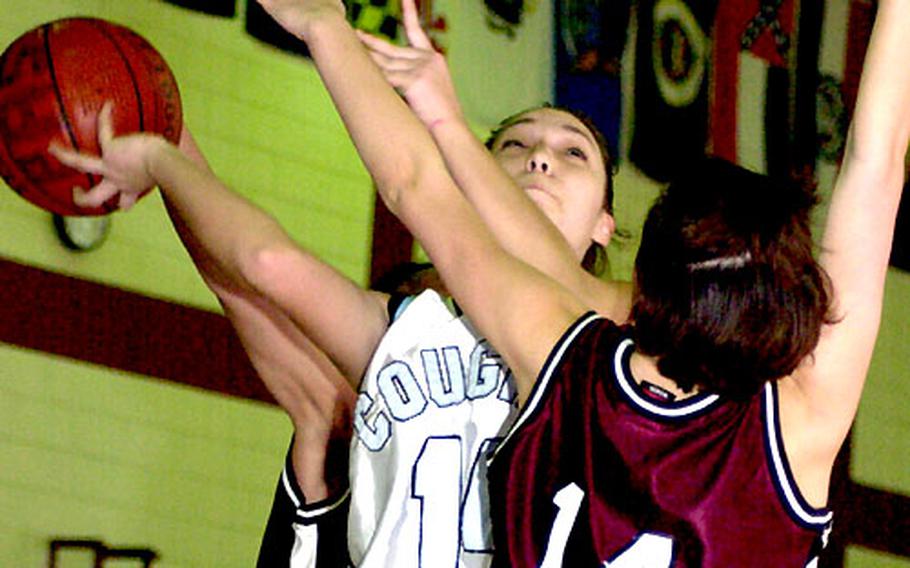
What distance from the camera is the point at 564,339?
2650 millimetres

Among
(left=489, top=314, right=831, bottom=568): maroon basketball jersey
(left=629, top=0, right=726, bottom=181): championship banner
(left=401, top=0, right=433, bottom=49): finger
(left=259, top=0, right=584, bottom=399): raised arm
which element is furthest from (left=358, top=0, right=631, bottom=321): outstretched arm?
(left=629, top=0, right=726, bottom=181): championship banner

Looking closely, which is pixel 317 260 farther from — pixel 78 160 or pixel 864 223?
pixel 864 223

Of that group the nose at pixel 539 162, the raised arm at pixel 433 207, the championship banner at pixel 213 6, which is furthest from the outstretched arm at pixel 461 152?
the championship banner at pixel 213 6

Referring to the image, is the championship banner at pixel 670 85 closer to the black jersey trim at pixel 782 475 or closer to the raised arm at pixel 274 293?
the raised arm at pixel 274 293

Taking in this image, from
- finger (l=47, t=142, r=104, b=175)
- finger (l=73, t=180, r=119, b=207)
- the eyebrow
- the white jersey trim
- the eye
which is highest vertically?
the eyebrow

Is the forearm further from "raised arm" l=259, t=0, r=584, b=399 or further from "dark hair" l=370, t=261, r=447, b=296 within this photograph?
"dark hair" l=370, t=261, r=447, b=296

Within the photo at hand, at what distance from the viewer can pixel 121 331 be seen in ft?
20.1

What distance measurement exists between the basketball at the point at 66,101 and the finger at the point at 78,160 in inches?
0.7

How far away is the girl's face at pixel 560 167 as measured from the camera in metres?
3.43

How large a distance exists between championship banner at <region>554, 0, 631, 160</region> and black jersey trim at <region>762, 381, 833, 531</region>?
4862 mm

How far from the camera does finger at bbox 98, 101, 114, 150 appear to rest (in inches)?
130

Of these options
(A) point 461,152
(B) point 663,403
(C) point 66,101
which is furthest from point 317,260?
(B) point 663,403

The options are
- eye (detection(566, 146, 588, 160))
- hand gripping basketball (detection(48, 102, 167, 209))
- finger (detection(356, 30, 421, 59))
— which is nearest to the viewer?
finger (detection(356, 30, 421, 59))

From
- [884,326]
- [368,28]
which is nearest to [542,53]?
[368,28]
